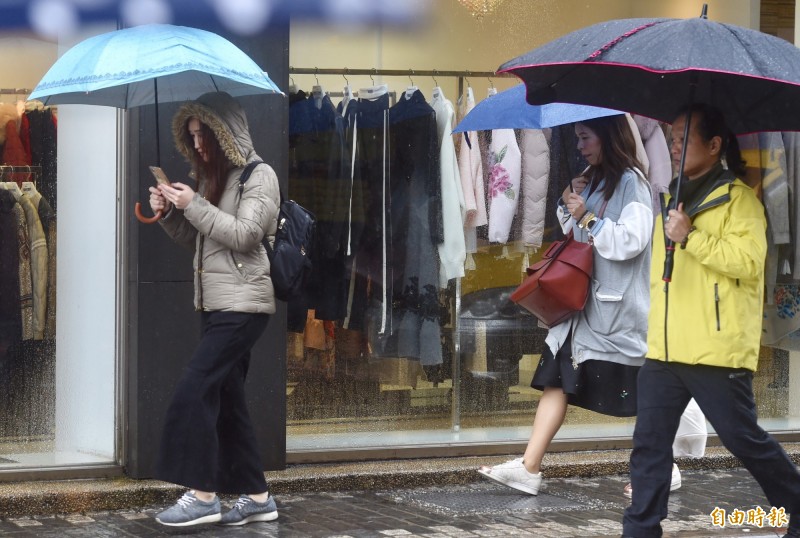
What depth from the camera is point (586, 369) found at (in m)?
6.97

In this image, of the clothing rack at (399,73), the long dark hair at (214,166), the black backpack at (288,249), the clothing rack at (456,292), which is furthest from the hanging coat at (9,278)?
the clothing rack at (456,292)

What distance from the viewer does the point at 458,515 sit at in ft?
21.9

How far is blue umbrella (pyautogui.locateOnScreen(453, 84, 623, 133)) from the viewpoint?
7.14m

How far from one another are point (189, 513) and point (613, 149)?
2.80 meters

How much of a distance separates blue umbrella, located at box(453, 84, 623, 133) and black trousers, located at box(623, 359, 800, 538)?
2.00m

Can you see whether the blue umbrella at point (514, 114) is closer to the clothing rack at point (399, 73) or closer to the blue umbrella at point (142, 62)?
the clothing rack at point (399, 73)

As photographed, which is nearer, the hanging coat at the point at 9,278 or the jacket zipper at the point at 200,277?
the jacket zipper at the point at 200,277

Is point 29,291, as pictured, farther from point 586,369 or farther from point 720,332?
point 720,332

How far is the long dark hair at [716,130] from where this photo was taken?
5.50 meters

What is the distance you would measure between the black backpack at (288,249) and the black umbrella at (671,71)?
4.08 feet

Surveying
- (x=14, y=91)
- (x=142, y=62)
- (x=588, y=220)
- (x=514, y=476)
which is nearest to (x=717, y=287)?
(x=588, y=220)

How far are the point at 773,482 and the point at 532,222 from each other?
10.6ft

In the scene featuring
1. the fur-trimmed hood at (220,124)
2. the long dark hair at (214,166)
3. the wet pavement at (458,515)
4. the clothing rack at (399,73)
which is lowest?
the wet pavement at (458,515)

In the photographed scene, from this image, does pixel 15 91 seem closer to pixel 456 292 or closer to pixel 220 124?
pixel 220 124
